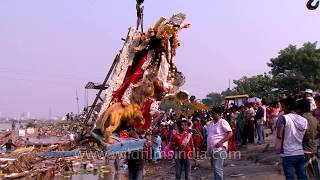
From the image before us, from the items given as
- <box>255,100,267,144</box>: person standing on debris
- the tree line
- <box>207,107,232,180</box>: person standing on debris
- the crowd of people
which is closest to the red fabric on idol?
the crowd of people

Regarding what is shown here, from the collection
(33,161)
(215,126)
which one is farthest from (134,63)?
(33,161)

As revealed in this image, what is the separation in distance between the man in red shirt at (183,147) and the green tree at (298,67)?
23939 mm

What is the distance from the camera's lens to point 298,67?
1352 inches

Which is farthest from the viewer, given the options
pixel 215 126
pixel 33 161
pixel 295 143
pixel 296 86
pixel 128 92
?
pixel 296 86

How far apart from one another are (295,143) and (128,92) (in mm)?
2957

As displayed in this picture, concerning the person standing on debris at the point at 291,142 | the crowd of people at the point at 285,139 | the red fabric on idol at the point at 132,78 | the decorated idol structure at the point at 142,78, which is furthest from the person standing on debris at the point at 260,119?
the person standing on debris at the point at 291,142

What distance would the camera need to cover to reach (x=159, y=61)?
845cm

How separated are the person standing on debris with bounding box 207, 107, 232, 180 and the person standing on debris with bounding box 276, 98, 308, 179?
6.42 ft

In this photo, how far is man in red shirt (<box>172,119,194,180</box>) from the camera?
1041cm

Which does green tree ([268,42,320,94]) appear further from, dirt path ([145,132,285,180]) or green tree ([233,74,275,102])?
dirt path ([145,132,285,180])

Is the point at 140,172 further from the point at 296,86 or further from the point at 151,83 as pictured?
the point at 296,86

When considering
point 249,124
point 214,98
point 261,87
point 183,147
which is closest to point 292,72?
point 261,87

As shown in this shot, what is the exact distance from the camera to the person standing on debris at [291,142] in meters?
6.56

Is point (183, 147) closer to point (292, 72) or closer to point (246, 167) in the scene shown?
point (246, 167)
